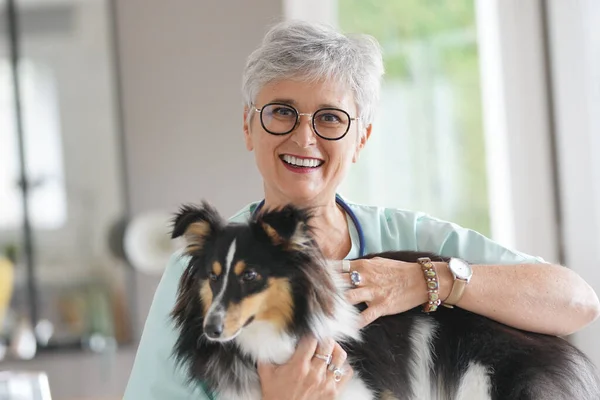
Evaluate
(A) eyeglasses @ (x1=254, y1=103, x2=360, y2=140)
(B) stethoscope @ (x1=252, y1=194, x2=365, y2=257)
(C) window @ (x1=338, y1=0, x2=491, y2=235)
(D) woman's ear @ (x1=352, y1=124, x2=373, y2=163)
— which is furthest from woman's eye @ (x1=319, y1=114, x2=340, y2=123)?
(C) window @ (x1=338, y1=0, x2=491, y2=235)

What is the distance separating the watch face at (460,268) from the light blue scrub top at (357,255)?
192 mm

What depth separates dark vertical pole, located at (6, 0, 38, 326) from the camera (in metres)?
3.57

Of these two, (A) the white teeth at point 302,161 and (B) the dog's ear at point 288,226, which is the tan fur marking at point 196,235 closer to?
(B) the dog's ear at point 288,226

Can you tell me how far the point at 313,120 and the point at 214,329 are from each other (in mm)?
590

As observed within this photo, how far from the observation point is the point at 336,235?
1.87m

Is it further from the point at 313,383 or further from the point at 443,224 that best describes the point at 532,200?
the point at 313,383

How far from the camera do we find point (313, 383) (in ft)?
5.05

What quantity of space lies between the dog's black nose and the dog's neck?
5.9 inches

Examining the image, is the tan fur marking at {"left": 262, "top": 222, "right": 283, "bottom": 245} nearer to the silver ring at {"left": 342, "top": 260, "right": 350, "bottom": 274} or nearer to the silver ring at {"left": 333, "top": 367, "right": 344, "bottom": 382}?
the silver ring at {"left": 342, "top": 260, "right": 350, "bottom": 274}

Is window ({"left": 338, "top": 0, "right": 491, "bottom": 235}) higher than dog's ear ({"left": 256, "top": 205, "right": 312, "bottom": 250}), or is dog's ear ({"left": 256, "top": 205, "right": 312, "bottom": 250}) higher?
window ({"left": 338, "top": 0, "right": 491, "bottom": 235})

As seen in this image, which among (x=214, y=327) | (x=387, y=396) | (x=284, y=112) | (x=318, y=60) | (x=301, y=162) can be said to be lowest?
(x=387, y=396)

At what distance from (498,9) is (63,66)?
2052mm

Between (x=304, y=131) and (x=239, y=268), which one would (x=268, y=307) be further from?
(x=304, y=131)

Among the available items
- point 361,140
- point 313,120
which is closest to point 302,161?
point 313,120
